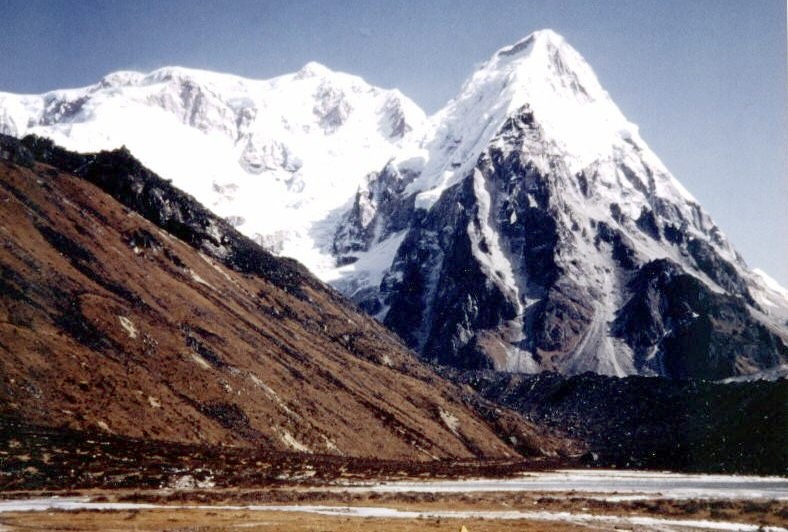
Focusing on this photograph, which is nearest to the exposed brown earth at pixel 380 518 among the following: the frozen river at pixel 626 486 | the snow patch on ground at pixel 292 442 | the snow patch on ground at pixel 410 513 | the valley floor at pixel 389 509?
the valley floor at pixel 389 509

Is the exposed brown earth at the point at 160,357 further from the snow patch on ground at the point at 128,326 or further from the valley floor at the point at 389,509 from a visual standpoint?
the valley floor at the point at 389,509

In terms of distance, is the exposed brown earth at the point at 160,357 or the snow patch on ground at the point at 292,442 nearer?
the exposed brown earth at the point at 160,357

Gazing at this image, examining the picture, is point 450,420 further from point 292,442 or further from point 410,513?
point 410,513

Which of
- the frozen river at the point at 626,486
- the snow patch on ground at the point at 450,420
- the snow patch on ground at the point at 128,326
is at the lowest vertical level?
the snow patch on ground at the point at 450,420

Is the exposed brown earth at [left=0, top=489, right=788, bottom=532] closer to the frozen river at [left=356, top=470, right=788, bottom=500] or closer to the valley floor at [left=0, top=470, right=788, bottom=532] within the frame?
the valley floor at [left=0, top=470, right=788, bottom=532]

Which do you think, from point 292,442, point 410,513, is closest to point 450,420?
point 292,442
